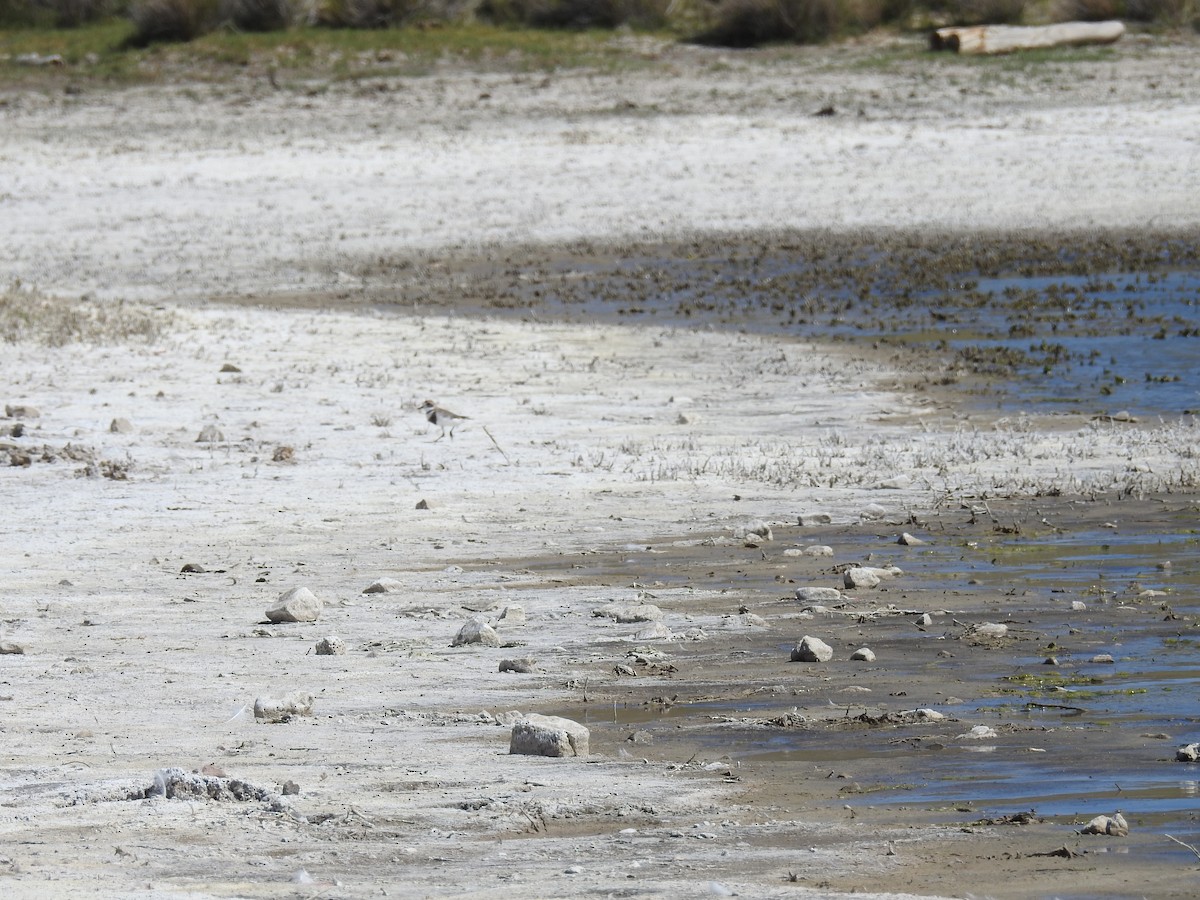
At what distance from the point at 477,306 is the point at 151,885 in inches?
495

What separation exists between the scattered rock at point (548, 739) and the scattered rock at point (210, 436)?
553cm

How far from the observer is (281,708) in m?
5.76

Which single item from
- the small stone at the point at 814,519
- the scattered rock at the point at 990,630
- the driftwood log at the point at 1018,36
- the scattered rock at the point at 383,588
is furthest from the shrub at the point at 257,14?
the scattered rock at the point at 990,630

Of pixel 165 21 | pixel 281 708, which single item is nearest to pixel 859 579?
pixel 281 708

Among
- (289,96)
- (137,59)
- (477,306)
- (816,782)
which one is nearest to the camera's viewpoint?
(816,782)

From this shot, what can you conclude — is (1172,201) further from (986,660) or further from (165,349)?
(986,660)

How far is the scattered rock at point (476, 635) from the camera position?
6.56 meters

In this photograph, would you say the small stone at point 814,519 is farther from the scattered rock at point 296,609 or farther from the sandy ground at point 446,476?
the scattered rock at point 296,609

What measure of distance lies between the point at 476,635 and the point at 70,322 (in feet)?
27.3

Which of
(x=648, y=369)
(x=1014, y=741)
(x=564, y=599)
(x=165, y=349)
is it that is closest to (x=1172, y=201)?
(x=648, y=369)

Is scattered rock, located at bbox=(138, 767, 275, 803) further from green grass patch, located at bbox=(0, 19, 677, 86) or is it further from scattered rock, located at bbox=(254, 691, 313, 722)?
green grass patch, located at bbox=(0, 19, 677, 86)

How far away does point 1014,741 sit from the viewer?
5.39 m

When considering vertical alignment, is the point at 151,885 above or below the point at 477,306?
above

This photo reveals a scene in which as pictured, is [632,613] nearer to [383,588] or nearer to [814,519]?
[383,588]
